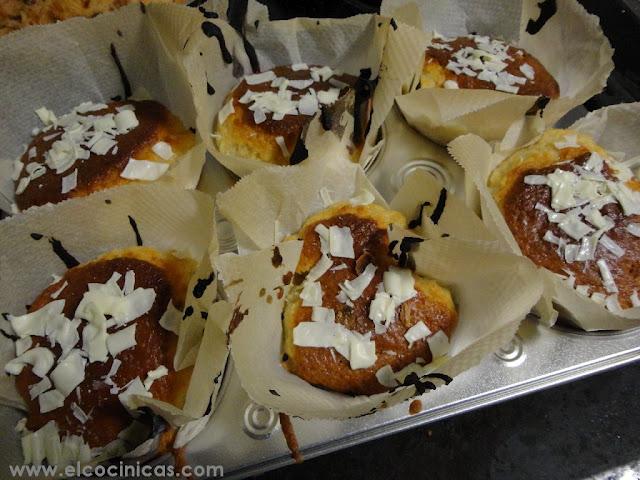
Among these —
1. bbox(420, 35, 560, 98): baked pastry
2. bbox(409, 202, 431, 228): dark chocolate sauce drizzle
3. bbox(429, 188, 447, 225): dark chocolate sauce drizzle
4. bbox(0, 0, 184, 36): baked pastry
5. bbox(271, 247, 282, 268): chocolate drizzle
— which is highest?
bbox(0, 0, 184, 36): baked pastry

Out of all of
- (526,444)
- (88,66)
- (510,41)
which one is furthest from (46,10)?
(526,444)

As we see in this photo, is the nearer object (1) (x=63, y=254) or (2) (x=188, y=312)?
(2) (x=188, y=312)

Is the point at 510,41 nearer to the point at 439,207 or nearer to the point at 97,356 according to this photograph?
the point at 439,207

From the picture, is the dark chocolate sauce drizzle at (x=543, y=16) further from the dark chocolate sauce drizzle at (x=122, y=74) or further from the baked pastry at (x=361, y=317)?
the dark chocolate sauce drizzle at (x=122, y=74)

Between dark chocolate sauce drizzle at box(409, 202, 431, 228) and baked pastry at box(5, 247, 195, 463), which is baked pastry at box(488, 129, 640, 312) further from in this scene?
baked pastry at box(5, 247, 195, 463)

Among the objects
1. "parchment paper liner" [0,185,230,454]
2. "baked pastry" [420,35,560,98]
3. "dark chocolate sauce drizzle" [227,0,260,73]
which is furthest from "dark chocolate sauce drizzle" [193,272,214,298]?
"baked pastry" [420,35,560,98]

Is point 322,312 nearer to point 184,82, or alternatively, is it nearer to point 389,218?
point 389,218
